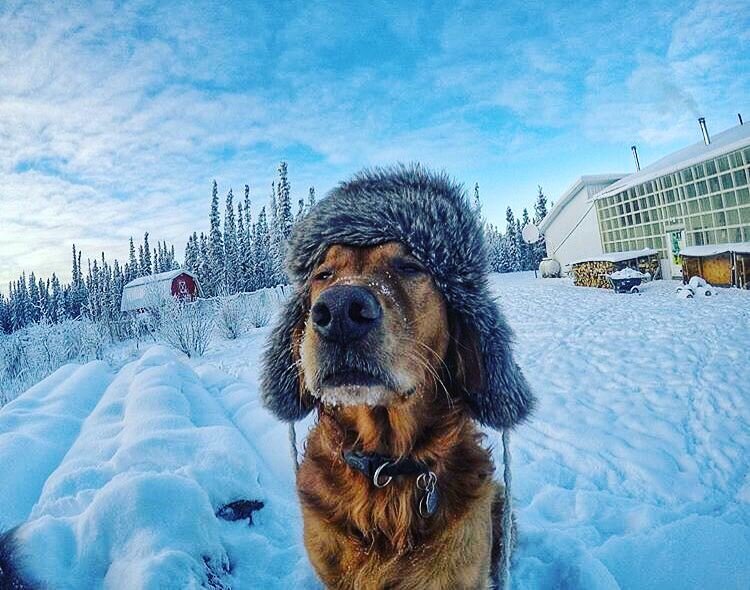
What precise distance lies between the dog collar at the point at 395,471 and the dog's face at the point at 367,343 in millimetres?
408

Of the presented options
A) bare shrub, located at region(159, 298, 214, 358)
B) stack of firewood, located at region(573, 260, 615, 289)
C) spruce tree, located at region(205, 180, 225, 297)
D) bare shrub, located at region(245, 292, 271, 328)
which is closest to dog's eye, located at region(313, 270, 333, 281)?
bare shrub, located at region(159, 298, 214, 358)

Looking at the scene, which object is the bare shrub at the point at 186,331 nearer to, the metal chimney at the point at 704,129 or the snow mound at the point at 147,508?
the snow mound at the point at 147,508

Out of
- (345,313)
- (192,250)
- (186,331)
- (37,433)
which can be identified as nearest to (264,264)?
(192,250)

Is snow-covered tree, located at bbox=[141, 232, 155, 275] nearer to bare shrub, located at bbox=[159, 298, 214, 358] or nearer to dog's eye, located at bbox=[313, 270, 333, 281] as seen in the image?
bare shrub, located at bbox=[159, 298, 214, 358]

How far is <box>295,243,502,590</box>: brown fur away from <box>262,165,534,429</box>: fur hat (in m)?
0.07

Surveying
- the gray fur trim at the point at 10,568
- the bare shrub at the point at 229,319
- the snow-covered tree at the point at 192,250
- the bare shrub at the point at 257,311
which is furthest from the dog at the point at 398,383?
the snow-covered tree at the point at 192,250

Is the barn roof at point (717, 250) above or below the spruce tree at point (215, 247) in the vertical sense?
below

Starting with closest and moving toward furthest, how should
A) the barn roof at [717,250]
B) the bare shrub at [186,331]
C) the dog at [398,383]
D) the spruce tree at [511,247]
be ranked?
the dog at [398,383] → the barn roof at [717,250] → the bare shrub at [186,331] → the spruce tree at [511,247]

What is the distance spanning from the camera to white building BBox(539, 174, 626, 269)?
1013 inches

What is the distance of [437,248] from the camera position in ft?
7.27

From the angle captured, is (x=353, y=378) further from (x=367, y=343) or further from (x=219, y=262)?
(x=219, y=262)

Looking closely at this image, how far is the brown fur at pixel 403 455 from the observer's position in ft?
6.14

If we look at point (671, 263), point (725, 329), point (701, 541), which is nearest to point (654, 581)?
point (701, 541)

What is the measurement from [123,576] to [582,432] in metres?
4.48
